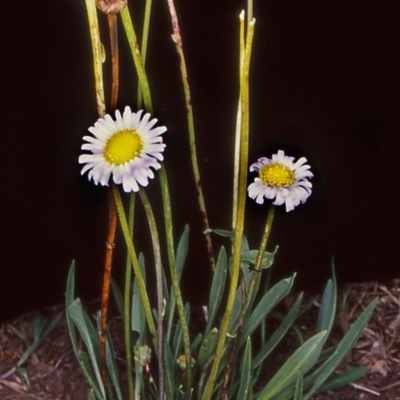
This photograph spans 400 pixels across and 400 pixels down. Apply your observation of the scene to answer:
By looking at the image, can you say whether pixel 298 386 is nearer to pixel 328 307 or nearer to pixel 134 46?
pixel 328 307

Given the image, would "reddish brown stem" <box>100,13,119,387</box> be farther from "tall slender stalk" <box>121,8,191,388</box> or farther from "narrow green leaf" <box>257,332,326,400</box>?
"narrow green leaf" <box>257,332,326,400</box>

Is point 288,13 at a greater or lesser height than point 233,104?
greater

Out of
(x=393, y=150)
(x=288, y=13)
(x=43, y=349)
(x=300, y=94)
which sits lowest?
(x=43, y=349)

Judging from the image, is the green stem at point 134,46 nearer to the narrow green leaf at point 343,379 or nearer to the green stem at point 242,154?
the green stem at point 242,154

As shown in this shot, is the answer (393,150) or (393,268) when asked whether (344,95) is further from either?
(393,268)

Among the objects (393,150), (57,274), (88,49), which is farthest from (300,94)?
(57,274)

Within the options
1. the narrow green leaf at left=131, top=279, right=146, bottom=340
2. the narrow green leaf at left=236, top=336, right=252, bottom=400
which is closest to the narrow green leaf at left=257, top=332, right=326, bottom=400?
the narrow green leaf at left=236, top=336, right=252, bottom=400
